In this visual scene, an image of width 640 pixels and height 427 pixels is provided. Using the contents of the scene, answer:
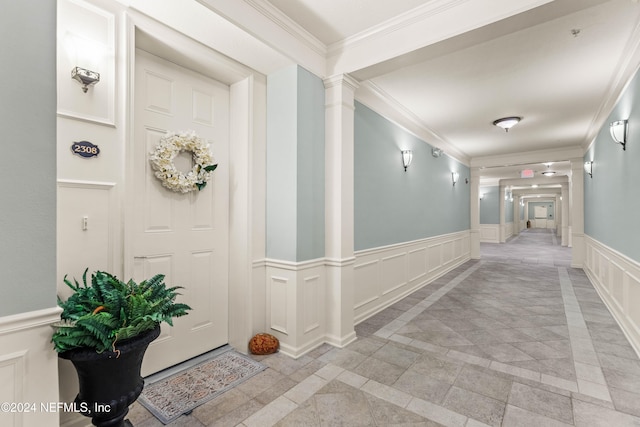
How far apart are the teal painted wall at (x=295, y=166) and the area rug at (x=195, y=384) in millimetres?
977

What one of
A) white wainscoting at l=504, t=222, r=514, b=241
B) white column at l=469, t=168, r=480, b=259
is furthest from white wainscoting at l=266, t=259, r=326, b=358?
white wainscoting at l=504, t=222, r=514, b=241

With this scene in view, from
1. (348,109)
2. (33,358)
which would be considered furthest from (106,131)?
(348,109)

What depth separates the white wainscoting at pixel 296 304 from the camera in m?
2.74

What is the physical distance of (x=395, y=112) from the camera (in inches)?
176

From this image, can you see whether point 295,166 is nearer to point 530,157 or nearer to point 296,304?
point 296,304

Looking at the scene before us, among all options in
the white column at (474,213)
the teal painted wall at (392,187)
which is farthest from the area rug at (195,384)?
the white column at (474,213)

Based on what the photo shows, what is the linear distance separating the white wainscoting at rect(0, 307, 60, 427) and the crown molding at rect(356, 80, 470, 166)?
11.3 feet

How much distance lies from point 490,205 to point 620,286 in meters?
10.5

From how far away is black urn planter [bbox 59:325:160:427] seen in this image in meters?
1.39

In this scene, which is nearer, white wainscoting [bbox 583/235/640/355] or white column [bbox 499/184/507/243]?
white wainscoting [bbox 583/235/640/355]

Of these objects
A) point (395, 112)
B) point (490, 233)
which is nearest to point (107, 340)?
point (395, 112)

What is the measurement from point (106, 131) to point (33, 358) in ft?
4.39

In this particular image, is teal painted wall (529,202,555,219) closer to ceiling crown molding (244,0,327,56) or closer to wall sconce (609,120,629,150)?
wall sconce (609,120,629,150)

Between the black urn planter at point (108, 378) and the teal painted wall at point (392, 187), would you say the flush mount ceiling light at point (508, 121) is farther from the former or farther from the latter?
the black urn planter at point (108, 378)
